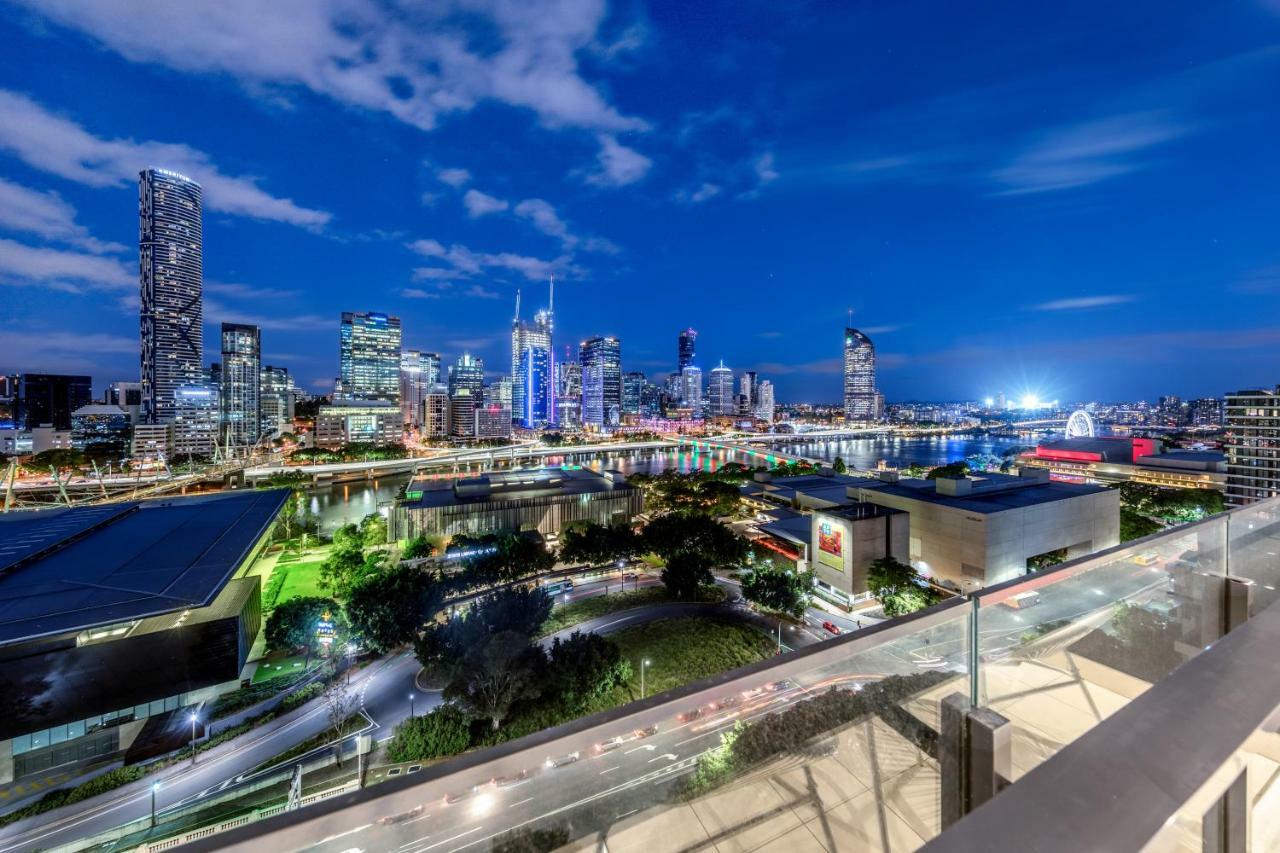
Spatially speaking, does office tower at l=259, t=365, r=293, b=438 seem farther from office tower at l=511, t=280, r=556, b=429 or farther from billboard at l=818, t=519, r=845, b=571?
billboard at l=818, t=519, r=845, b=571

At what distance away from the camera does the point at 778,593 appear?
9.88 meters

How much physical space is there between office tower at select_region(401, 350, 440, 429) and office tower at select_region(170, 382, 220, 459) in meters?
27.8

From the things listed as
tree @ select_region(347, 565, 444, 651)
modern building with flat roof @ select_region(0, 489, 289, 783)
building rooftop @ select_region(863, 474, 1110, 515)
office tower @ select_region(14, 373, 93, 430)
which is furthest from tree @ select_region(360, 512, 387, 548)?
office tower @ select_region(14, 373, 93, 430)

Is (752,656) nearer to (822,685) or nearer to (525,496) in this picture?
(822,685)

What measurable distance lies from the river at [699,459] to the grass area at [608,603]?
43.6 ft

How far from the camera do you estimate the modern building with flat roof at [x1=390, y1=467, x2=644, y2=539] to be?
15.5m

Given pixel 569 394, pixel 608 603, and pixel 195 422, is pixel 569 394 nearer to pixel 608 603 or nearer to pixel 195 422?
pixel 195 422

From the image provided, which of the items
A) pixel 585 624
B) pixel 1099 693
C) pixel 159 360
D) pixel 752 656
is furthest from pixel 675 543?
pixel 159 360

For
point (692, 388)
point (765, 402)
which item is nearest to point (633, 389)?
point (692, 388)

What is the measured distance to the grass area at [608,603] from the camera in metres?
9.95

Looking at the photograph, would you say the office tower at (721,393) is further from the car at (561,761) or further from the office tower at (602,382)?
the car at (561,761)

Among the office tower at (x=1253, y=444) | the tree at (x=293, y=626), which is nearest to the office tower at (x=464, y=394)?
the tree at (x=293, y=626)

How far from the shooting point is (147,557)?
27.4 feet

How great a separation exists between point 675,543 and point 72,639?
34.1 ft
